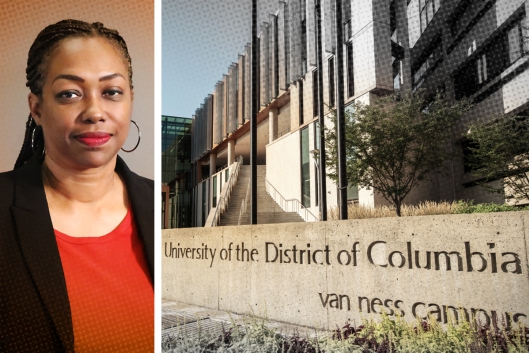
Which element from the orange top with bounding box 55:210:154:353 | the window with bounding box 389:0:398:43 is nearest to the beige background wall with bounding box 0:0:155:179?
the orange top with bounding box 55:210:154:353

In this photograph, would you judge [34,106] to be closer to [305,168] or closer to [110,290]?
[110,290]

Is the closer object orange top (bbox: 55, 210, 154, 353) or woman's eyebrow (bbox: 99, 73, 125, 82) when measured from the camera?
orange top (bbox: 55, 210, 154, 353)

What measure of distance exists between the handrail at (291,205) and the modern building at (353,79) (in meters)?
0.02

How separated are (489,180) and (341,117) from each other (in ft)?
4.98

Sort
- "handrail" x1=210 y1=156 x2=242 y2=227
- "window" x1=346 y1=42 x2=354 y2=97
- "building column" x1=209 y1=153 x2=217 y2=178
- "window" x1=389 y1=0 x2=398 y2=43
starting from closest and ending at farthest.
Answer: "window" x1=389 y1=0 x2=398 y2=43
"window" x1=346 y1=42 x2=354 y2=97
"handrail" x1=210 y1=156 x2=242 y2=227
"building column" x1=209 y1=153 x2=217 y2=178

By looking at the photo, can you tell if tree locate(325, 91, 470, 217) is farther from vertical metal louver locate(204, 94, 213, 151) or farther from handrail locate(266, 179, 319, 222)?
vertical metal louver locate(204, 94, 213, 151)

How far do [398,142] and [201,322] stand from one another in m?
2.66

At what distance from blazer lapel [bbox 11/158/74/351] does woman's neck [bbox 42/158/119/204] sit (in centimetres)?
13

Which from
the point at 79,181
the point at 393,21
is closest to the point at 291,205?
the point at 393,21

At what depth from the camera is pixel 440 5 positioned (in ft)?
12.9

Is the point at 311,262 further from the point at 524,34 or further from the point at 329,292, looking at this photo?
the point at 524,34

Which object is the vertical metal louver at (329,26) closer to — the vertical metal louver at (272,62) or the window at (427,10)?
the vertical metal louver at (272,62)

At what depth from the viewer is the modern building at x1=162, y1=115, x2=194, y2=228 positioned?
504 cm

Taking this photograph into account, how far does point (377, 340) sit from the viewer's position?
10.6ft
